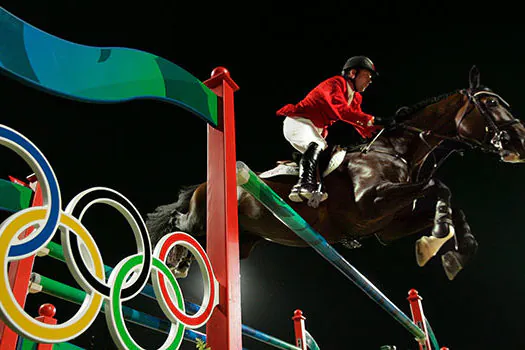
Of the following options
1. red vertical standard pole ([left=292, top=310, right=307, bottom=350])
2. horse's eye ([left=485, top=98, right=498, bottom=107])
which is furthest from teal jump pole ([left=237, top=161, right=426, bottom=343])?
horse's eye ([left=485, top=98, right=498, bottom=107])

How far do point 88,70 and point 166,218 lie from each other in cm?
244

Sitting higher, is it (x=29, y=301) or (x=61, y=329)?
(x=29, y=301)

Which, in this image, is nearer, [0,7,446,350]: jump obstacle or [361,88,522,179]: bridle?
[0,7,446,350]: jump obstacle

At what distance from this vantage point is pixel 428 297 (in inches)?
260

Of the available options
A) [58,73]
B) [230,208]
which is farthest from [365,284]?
[58,73]

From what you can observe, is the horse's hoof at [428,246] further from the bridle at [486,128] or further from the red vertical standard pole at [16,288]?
the red vertical standard pole at [16,288]

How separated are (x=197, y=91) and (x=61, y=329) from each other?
75 centimetres

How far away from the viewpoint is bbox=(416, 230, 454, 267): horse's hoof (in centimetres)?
261

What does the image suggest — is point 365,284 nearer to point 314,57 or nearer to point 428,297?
point 314,57

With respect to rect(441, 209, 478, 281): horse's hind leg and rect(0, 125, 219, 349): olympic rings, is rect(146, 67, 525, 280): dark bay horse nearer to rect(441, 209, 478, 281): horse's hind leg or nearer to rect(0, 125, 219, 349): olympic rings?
rect(441, 209, 478, 281): horse's hind leg

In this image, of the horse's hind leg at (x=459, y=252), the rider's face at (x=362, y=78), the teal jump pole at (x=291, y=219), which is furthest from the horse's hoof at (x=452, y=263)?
the rider's face at (x=362, y=78)

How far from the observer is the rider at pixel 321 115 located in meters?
2.68

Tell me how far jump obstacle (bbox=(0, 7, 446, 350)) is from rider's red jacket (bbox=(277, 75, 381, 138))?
1570 millimetres

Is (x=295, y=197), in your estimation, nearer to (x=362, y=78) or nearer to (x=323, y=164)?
(x=323, y=164)
